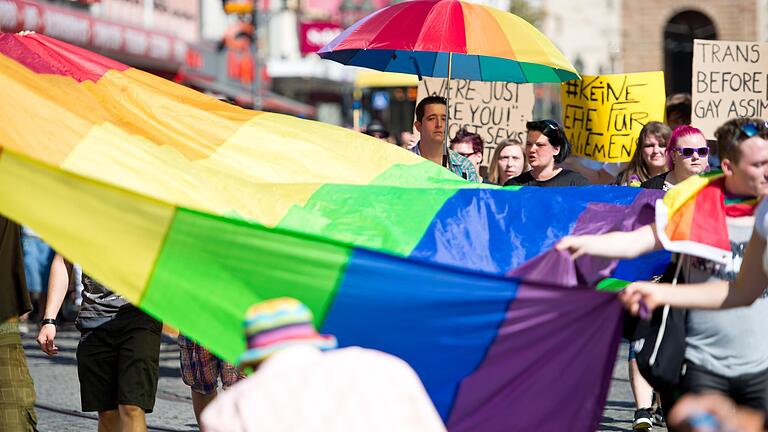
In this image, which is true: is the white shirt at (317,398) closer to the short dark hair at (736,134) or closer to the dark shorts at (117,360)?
the short dark hair at (736,134)

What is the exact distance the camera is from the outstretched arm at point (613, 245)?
5395mm

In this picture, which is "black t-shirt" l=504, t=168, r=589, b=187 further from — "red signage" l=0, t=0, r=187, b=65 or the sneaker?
"red signage" l=0, t=0, r=187, b=65

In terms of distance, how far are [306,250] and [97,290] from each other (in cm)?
252

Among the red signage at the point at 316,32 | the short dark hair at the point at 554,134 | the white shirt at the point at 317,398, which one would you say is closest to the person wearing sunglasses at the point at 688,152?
the short dark hair at the point at 554,134

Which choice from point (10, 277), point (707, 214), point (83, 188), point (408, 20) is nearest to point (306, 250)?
point (83, 188)

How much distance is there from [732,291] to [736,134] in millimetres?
545

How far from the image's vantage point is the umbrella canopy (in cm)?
882

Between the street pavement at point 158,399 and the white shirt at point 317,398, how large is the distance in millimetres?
5500

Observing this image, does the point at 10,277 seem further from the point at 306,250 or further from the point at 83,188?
the point at 306,250

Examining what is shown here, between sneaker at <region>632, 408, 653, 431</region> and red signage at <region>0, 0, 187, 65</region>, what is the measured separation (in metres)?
14.2

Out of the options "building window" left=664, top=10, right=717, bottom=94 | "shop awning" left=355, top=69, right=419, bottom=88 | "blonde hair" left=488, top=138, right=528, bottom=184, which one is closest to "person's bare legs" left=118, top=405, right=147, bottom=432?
"blonde hair" left=488, top=138, right=528, bottom=184

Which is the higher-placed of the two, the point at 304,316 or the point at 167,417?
the point at 304,316

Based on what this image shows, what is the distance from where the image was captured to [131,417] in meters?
7.09

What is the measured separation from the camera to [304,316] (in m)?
4.02
